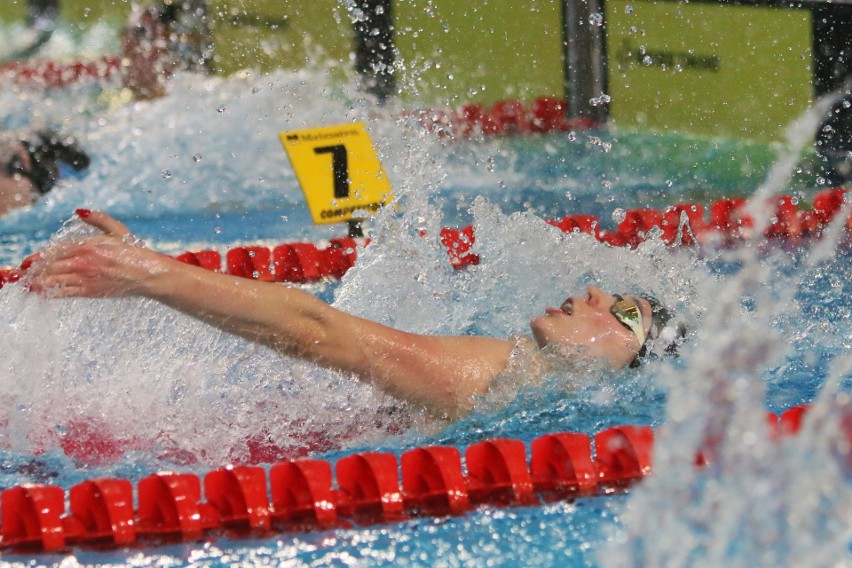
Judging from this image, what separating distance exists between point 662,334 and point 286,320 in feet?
3.42

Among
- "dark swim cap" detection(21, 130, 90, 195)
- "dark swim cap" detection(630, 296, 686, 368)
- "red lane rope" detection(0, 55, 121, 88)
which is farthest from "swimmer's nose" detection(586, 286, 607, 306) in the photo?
"red lane rope" detection(0, 55, 121, 88)

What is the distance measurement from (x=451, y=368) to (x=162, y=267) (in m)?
0.79

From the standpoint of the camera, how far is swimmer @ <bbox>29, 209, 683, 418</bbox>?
2.09 meters

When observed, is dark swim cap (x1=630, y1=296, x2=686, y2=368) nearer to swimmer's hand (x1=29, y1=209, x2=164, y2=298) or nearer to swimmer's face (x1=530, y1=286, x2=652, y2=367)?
swimmer's face (x1=530, y1=286, x2=652, y2=367)

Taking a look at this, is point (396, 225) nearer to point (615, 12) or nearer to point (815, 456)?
point (815, 456)

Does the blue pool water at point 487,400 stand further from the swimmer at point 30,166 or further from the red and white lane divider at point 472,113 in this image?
the red and white lane divider at point 472,113

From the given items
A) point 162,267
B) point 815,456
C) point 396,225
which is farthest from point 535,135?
point 815,456

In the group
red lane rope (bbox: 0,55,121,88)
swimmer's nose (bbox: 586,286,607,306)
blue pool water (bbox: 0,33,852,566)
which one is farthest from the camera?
red lane rope (bbox: 0,55,121,88)

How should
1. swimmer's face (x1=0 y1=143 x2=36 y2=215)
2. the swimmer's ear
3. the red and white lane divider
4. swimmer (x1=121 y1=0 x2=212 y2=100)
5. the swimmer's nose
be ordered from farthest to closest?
swimmer (x1=121 y1=0 x2=212 y2=100)
the red and white lane divider
swimmer's face (x1=0 y1=143 x2=36 y2=215)
the swimmer's nose
the swimmer's ear

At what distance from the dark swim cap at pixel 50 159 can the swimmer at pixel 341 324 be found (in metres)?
4.02

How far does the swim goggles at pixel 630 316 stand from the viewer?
2729 mm

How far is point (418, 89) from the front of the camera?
307 inches

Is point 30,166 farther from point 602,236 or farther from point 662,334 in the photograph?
point 662,334

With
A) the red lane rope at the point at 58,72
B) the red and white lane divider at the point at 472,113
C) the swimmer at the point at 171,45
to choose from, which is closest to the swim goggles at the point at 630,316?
the red and white lane divider at the point at 472,113
